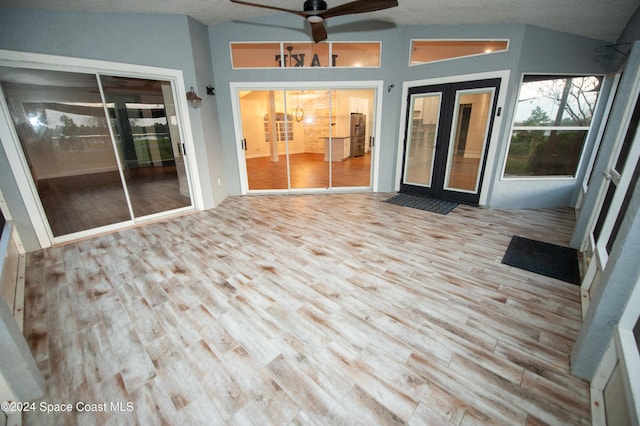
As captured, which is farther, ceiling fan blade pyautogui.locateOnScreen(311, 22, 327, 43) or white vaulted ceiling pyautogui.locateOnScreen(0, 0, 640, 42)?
white vaulted ceiling pyautogui.locateOnScreen(0, 0, 640, 42)

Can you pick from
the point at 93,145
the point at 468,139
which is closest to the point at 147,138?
the point at 93,145

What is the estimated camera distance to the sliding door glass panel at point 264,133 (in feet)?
26.8

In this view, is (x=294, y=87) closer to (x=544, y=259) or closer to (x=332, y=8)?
(x=332, y=8)

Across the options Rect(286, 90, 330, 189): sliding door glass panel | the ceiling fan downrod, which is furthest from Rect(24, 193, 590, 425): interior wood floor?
Rect(286, 90, 330, 189): sliding door glass panel

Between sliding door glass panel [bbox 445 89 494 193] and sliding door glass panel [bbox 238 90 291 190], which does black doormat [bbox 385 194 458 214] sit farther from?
sliding door glass panel [bbox 238 90 291 190]

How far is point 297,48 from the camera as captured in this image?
493 cm

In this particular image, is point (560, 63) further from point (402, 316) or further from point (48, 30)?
point (48, 30)

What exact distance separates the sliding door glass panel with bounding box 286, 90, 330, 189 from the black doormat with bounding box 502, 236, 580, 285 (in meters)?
4.39

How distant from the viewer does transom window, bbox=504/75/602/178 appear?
421 centimetres

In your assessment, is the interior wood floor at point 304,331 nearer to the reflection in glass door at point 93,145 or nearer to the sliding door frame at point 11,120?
the sliding door frame at point 11,120

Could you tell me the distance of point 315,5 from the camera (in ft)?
8.66

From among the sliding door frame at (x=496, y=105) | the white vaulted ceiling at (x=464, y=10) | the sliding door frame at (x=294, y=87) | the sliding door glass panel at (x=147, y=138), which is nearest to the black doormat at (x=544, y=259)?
the sliding door frame at (x=496, y=105)

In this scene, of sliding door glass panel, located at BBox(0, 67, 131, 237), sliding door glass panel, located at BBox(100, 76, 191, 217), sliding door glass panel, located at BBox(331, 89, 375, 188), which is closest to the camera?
sliding door glass panel, located at BBox(0, 67, 131, 237)

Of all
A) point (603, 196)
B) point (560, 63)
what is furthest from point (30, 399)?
point (560, 63)
